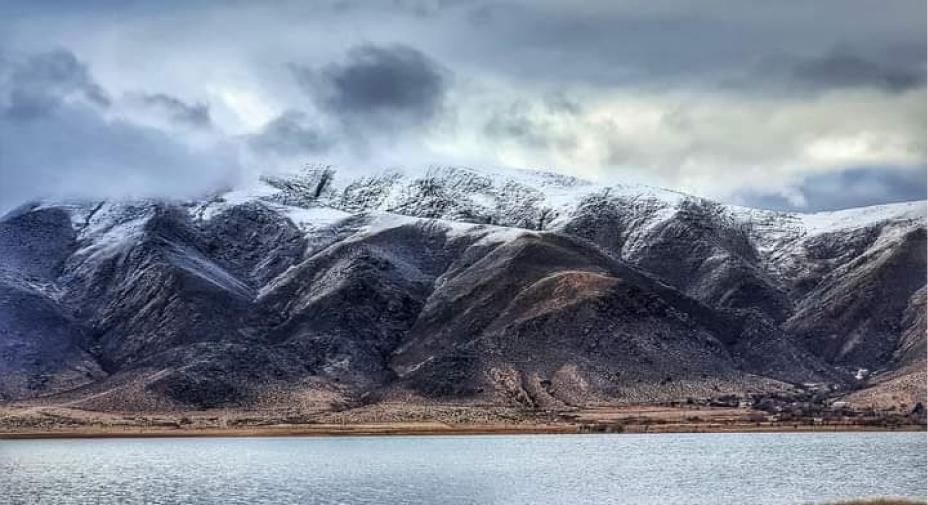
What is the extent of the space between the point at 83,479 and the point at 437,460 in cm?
4299

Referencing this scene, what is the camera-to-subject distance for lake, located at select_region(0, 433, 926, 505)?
362ft

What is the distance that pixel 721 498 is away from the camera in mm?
104750

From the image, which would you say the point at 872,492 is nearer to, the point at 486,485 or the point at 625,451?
the point at 486,485

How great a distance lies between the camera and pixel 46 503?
108250mm

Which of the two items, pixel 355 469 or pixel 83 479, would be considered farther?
pixel 355 469

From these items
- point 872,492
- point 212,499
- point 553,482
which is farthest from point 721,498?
point 212,499

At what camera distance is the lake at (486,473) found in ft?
362

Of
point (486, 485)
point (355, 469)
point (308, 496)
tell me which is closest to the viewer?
point (308, 496)

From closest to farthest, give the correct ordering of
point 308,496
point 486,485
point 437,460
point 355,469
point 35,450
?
point 308,496, point 486,485, point 355,469, point 437,460, point 35,450

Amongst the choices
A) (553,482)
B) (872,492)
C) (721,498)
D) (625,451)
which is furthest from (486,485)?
(625,451)

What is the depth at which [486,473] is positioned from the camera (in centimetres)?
13650

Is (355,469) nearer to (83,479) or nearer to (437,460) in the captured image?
(437,460)

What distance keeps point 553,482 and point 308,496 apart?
2393cm

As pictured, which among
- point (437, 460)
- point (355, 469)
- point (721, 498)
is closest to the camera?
point (721, 498)
